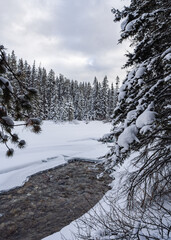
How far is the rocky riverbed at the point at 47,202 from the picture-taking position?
15.7 feet

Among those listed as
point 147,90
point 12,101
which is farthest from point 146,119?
point 12,101

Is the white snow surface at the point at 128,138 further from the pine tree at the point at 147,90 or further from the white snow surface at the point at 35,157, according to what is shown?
the white snow surface at the point at 35,157

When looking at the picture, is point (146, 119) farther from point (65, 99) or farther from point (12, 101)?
point (65, 99)

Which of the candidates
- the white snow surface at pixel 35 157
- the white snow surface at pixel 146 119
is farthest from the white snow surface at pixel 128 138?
the white snow surface at pixel 35 157

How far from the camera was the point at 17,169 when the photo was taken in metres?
8.21

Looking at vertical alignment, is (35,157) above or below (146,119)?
below

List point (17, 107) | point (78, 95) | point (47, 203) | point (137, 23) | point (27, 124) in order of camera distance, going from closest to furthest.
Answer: point (27, 124) < point (17, 107) < point (137, 23) < point (47, 203) < point (78, 95)

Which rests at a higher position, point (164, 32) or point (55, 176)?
point (164, 32)

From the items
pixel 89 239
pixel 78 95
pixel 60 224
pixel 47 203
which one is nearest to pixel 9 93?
A: pixel 89 239

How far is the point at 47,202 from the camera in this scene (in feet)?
20.4

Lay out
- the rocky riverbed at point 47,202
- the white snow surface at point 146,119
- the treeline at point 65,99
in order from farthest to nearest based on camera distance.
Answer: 1. the treeline at point 65,99
2. the rocky riverbed at point 47,202
3. the white snow surface at point 146,119

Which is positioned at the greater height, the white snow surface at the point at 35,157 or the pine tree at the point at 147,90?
the pine tree at the point at 147,90

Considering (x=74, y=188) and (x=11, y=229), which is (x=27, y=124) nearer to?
(x=11, y=229)

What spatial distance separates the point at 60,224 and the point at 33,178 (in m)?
3.70
